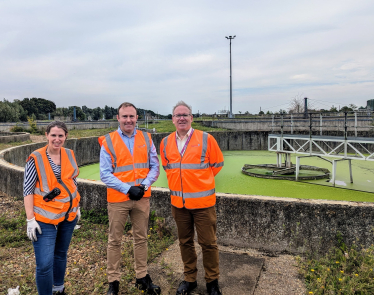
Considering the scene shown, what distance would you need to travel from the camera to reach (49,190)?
238cm

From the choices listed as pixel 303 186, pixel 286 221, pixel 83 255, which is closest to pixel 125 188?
pixel 83 255

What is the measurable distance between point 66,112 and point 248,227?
6654cm

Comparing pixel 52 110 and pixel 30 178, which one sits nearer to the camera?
pixel 30 178

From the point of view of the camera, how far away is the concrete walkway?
2.76 meters

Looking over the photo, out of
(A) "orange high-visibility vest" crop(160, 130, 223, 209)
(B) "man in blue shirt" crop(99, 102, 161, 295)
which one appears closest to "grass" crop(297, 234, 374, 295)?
(A) "orange high-visibility vest" crop(160, 130, 223, 209)

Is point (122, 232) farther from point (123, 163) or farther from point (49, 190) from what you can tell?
point (49, 190)

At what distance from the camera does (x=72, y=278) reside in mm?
3029

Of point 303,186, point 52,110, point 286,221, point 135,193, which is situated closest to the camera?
point 135,193

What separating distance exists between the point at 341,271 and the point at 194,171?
1.68 metres

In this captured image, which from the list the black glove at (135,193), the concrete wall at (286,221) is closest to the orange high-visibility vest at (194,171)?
the black glove at (135,193)

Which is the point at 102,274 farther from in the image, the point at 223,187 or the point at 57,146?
the point at 223,187

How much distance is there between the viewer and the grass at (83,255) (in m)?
2.89

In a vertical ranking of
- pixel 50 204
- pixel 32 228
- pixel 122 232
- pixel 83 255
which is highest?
pixel 50 204

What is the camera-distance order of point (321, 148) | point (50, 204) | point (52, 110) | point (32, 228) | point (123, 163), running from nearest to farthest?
point (32, 228)
point (50, 204)
point (123, 163)
point (321, 148)
point (52, 110)
